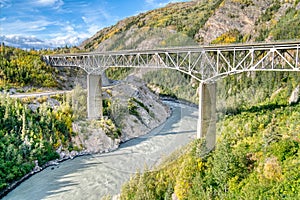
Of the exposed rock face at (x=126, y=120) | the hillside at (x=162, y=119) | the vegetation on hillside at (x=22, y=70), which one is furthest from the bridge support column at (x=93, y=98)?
the vegetation on hillside at (x=22, y=70)

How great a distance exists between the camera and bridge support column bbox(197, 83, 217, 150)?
1805 centimetres

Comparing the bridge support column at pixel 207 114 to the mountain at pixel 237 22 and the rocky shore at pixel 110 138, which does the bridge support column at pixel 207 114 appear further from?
the mountain at pixel 237 22

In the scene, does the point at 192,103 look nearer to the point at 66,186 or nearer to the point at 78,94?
the point at 66,186

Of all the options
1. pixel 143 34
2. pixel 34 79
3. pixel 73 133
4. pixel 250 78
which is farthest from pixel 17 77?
pixel 250 78

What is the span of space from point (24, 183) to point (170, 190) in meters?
11.4

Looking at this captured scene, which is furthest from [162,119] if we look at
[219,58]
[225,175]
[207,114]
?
[225,175]

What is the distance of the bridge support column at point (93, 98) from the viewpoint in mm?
30016

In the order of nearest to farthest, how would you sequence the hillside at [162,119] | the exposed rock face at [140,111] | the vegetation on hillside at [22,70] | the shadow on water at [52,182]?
the hillside at [162,119]
the shadow on water at [52,182]
the exposed rock face at [140,111]
the vegetation on hillside at [22,70]

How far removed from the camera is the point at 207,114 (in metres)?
18.6

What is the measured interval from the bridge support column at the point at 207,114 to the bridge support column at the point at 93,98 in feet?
46.8

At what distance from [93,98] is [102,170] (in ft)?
34.3

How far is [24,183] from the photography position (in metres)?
20.0

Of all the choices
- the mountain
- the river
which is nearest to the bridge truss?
the river

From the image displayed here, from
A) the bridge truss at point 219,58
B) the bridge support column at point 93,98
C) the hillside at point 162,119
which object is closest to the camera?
the hillside at point 162,119
